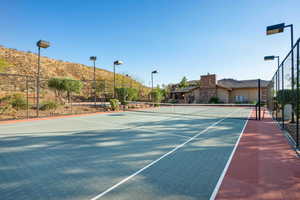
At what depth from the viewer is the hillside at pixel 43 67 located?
29.2 m

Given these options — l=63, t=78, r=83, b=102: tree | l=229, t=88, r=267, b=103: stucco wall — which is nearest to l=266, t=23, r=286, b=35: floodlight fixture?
l=63, t=78, r=83, b=102: tree

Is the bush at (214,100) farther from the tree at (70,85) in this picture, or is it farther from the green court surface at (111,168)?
the green court surface at (111,168)

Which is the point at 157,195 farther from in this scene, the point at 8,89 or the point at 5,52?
the point at 5,52

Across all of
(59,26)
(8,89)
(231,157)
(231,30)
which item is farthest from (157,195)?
(8,89)

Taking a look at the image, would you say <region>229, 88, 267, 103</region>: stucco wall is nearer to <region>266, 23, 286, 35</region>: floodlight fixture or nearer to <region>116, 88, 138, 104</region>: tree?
<region>116, 88, 138, 104</region>: tree

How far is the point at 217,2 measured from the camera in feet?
31.5

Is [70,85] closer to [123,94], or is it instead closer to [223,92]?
[123,94]

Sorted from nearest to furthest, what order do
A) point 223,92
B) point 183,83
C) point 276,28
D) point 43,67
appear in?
point 276,28, point 223,92, point 43,67, point 183,83

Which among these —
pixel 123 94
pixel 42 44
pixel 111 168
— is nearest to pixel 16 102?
pixel 42 44

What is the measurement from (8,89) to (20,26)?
7.27 metres

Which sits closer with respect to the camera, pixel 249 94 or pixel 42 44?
pixel 42 44

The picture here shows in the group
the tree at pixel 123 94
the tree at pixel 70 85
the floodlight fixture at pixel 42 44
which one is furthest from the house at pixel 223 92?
the floodlight fixture at pixel 42 44

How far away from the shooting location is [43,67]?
35.5m

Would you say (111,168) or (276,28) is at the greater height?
(276,28)
